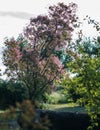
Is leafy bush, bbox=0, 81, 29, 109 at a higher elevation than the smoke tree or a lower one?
lower

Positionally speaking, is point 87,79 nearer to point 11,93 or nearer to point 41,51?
point 41,51

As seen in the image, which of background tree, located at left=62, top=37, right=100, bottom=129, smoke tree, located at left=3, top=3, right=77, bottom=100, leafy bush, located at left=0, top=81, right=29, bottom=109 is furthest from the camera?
leafy bush, located at left=0, top=81, right=29, bottom=109

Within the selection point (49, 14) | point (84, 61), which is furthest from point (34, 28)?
point (84, 61)

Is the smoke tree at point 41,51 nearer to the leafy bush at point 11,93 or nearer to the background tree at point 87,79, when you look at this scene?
the leafy bush at point 11,93

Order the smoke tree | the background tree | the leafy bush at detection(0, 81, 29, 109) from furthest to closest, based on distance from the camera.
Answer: the leafy bush at detection(0, 81, 29, 109) < the smoke tree < the background tree

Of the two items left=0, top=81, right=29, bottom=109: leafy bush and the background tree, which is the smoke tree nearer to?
left=0, top=81, right=29, bottom=109: leafy bush

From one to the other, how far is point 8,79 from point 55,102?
12.1 meters

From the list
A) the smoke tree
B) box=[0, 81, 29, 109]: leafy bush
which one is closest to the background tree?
the smoke tree

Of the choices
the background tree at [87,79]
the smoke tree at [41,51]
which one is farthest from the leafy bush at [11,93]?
the background tree at [87,79]

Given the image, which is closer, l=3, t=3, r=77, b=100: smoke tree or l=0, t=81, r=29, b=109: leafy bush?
l=3, t=3, r=77, b=100: smoke tree

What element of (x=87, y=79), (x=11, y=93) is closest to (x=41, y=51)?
(x=11, y=93)

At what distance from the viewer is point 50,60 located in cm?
3991

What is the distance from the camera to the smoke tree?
38.6 meters

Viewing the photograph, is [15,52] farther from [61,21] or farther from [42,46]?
[61,21]
